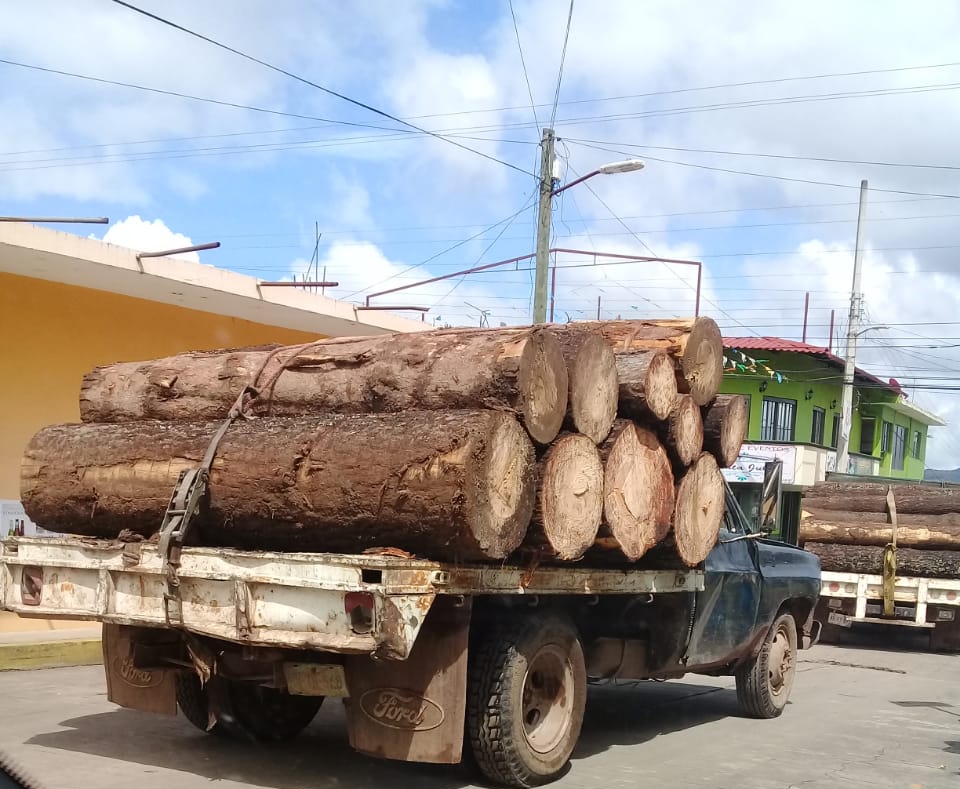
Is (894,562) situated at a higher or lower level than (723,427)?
lower

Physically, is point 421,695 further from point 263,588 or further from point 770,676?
point 770,676

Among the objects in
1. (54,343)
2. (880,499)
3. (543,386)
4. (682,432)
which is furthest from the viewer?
(880,499)

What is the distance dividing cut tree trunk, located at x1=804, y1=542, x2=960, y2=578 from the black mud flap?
33.9 ft

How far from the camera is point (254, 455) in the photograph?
614cm

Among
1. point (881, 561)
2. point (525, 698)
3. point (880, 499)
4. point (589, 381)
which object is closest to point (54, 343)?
point (589, 381)

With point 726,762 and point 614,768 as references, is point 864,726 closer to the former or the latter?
point 726,762

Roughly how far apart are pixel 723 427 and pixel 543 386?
7.74ft

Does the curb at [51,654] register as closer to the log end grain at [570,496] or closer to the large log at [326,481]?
the large log at [326,481]

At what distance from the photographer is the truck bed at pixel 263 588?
5.28 metres

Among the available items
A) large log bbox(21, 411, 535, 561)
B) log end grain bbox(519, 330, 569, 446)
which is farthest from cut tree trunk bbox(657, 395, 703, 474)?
large log bbox(21, 411, 535, 561)

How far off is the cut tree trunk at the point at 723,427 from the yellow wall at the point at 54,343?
812cm

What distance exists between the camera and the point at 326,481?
5859 mm

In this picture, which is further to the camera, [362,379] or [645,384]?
[645,384]

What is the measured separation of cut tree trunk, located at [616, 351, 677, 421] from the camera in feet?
23.2
